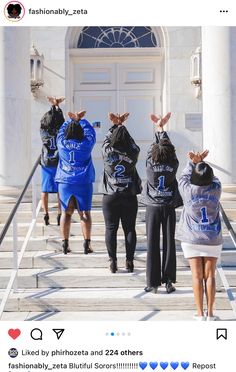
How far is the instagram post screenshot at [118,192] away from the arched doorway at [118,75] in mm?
22

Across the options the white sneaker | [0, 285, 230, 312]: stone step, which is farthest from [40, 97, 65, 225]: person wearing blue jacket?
the white sneaker

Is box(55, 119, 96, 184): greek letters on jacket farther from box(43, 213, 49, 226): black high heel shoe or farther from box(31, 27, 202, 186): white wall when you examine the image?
box(31, 27, 202, 186): white wall

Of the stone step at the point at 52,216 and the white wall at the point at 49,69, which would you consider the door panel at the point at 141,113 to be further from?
the stone step at the point at 52,216

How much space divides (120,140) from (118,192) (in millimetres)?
541

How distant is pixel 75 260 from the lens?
26.6 ft

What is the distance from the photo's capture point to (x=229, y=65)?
9.75 meters

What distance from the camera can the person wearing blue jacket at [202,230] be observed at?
6633mm

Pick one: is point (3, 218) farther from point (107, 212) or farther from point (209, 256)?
point (209, 256)

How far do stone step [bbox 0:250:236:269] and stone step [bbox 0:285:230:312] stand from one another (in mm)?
781
